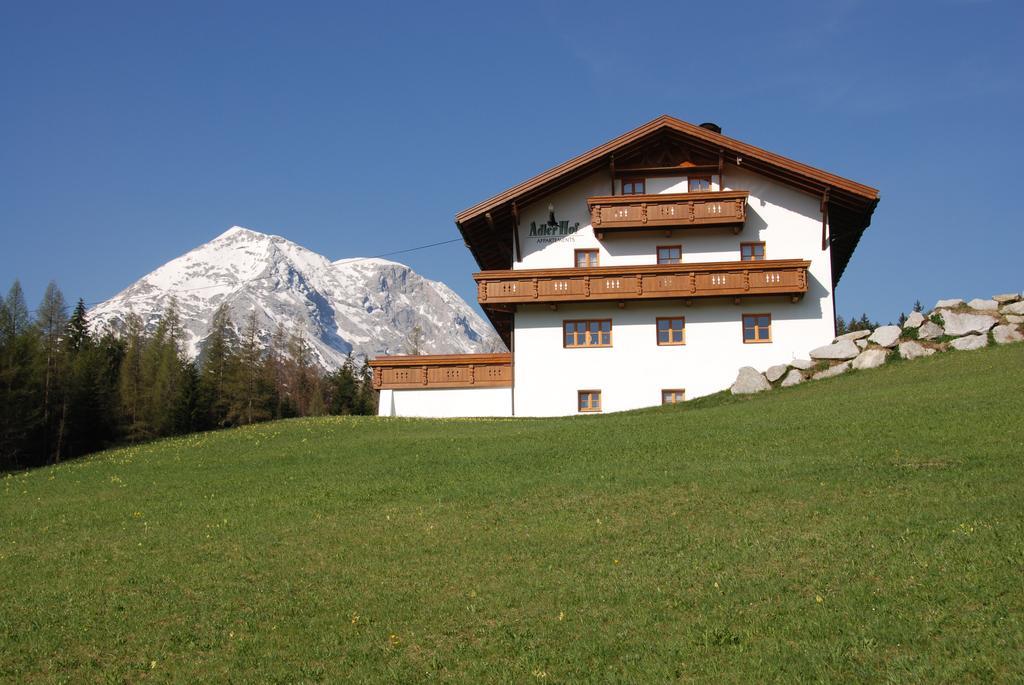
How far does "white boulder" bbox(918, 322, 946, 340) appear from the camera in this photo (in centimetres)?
3533

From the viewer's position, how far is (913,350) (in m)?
35.1

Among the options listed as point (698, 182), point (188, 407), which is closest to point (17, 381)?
point (188, 407)

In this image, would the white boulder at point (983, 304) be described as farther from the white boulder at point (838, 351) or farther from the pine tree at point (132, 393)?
the pine tree at point (132, 393)

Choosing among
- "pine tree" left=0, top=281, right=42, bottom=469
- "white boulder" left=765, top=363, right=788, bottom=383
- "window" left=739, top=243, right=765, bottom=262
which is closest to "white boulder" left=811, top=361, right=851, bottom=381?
"white boulder" left=765, top=363, right=788, bottom=383

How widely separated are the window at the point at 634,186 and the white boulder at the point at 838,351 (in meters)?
10.9

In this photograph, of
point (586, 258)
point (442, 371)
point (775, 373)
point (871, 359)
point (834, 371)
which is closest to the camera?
point (871, 359)

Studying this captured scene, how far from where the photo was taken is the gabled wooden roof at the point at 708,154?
40062mm

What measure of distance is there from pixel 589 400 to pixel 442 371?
6.70 metres

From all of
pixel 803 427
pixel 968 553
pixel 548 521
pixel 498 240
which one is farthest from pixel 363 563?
pixel 498 240

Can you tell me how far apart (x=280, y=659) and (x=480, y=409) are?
29.6 metres

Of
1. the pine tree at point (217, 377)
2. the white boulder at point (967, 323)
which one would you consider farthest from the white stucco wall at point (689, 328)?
the pine tree at point (217, 377)

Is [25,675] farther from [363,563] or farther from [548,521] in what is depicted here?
[548,521]

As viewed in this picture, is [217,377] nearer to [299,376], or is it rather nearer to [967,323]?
[299,376]

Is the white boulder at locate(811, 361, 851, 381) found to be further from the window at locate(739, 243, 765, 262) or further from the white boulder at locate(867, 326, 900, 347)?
the window at locate(739, 243, 765, 262)
